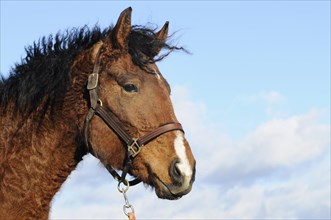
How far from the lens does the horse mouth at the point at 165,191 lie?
7141 mm

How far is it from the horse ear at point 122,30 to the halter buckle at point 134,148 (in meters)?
1.28

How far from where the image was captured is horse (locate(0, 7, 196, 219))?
24.2 feet

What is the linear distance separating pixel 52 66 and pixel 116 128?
3.98ft

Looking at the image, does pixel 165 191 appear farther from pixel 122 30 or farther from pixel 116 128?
pixel 122 30

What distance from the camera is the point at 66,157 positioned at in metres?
7.79

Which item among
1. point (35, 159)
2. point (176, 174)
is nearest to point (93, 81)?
point (35, 159)

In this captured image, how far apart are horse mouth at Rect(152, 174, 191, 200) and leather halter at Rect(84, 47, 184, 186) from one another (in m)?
0.39

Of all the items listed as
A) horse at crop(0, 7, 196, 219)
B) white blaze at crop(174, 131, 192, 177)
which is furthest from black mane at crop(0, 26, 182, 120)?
white blaze at crop(174, 131, 192, 177)

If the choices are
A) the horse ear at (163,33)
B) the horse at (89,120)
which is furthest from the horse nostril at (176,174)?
the horse ear at (163,33)

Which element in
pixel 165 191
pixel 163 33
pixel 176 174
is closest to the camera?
pixel 176 174

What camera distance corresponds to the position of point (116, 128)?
7574 millimetres

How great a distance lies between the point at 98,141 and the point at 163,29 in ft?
6.62

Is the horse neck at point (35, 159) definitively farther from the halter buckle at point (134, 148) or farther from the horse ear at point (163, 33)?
the horse ear at point (163, 33)

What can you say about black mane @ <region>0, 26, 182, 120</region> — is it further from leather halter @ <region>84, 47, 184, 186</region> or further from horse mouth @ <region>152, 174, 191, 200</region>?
horse mouth @ <region>152, 174, 191, 200</region>
